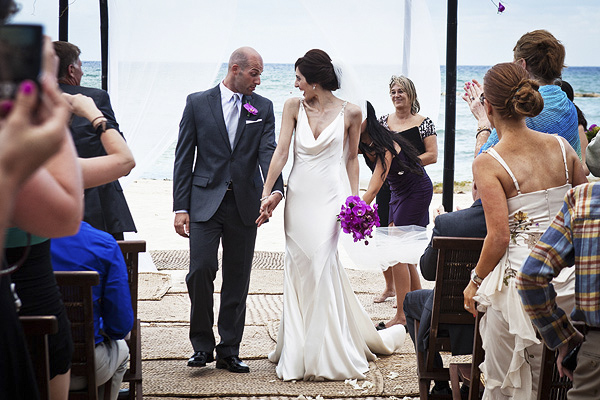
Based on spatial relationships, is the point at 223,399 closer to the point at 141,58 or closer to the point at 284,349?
the point at 284,349

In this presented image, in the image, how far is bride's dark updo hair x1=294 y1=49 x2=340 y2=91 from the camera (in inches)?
177

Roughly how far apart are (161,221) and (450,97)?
661 centimetres

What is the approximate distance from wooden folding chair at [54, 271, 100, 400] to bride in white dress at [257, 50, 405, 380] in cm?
195

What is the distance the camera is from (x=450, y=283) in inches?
126

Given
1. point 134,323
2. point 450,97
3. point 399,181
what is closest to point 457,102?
point 450,97

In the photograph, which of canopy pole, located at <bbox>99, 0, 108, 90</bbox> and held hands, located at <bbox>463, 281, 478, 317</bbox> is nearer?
held hands, located at <bbox>463, 281, 478, 317</bbox>

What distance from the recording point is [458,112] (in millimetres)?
37281

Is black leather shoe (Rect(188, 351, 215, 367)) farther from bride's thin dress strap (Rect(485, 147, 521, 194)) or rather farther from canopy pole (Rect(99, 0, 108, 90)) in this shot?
canopy pole (Rect(99, 0, 108, 90))

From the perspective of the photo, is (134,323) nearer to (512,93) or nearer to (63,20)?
(512,93)

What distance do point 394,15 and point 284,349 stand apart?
2.95 metres

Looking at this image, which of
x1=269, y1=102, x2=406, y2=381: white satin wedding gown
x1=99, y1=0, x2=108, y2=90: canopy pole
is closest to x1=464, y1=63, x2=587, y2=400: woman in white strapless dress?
x1=269, y1=102, x2=406, y2=381: white satin wedding gown

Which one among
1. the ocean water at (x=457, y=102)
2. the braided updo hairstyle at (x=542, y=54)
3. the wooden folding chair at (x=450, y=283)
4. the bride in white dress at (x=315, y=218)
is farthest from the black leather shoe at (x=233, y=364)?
the ocean water at (x=457, y=102)

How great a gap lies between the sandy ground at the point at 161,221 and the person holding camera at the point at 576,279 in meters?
4.46

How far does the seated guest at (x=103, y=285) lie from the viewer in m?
2.70
